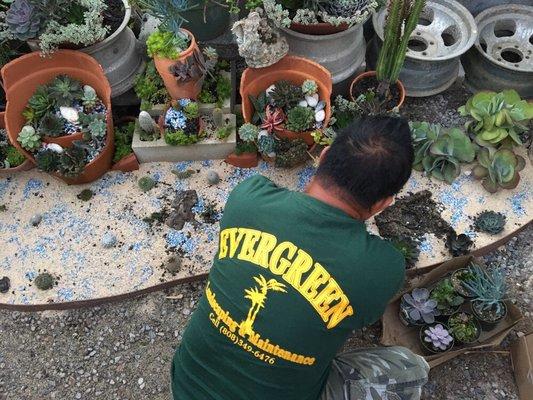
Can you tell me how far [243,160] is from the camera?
3164 mm

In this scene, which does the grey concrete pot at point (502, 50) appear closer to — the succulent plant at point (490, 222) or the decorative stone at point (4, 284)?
the succulent plant at point (490, 222)

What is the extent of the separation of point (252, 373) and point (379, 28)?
2510mm

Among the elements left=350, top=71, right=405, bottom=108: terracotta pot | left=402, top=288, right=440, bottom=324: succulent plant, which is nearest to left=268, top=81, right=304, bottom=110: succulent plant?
left=350, top=71, right=405, bottom=108: terracotta pot

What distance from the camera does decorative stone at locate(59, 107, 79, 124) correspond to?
2998mm

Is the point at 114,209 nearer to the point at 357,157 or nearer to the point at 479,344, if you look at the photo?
the point at 357,157

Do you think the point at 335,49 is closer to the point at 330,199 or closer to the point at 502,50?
the point at 502,50

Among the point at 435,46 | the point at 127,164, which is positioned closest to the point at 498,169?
the point at 435,46

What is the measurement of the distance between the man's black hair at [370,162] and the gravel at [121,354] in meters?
1.30

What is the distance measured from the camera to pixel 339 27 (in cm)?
295

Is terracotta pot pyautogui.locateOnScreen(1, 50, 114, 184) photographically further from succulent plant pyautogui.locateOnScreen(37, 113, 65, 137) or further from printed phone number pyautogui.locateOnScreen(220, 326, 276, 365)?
printed phone number pyautogui.locateOnScreen(220, 326, 276, 365)

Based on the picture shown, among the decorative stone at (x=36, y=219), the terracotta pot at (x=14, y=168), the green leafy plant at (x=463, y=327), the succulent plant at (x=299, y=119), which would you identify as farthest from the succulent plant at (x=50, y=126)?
the green leafy plant at (x=463, y=327)

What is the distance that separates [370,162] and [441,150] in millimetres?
1635

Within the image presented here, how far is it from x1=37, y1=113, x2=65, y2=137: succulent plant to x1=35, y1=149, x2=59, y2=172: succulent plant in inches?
4.4

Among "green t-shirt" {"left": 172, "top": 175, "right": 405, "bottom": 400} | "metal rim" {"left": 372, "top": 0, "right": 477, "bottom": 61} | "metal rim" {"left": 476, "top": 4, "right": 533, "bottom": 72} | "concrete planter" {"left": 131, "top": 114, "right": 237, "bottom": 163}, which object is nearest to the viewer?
"green t-shirt" {"left": 172, "top": 175, "right": 405, "bottom": 400}
